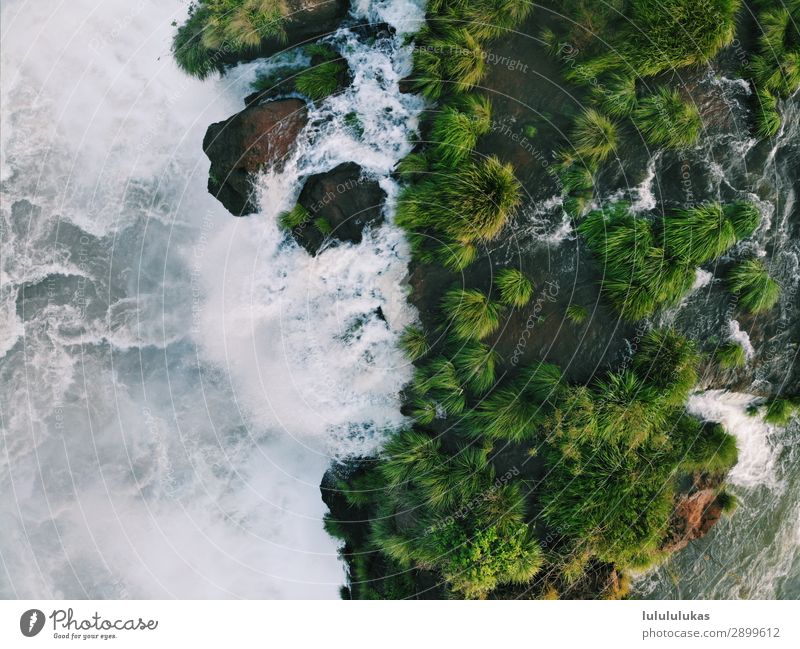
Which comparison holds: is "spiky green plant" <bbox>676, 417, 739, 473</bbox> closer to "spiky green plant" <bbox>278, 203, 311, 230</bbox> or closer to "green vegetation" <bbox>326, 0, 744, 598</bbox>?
"green vegetation" <bbox>326, 0, 744, 598</bbox>

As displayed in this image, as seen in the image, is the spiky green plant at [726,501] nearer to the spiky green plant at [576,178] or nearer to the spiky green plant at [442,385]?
the spiky green plant at [442,385]

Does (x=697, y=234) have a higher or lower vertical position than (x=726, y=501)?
higher

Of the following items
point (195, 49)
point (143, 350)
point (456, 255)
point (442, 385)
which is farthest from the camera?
point (143, 350)

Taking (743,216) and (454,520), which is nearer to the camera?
(454,520)

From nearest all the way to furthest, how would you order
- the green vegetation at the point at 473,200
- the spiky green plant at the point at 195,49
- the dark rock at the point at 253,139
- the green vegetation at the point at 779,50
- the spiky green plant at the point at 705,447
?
the green vegetation at the point at 473,200, the green vegetation at the point at 779,50, the spiky green plant at the point at 705,447, the dark rock at the point at 253,139, the spiky green plant at the point at 195,49

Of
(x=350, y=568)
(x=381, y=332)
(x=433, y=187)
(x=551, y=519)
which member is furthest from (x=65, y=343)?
(x=551, y=519)

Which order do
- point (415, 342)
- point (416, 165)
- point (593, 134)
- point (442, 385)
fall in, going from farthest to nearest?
point (415, 342) < point (416, 165) < point (442, 385) < point (593, 134)

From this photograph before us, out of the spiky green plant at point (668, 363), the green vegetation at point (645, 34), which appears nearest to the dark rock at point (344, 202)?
the green vegetation at point (645, 34)

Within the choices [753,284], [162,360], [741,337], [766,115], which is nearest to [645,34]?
[766,115]

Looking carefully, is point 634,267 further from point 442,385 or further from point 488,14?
point 488,14
